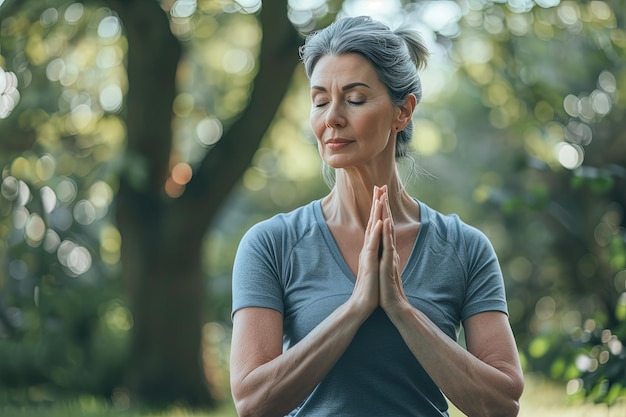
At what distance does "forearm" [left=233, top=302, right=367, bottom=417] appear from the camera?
217 centimetres

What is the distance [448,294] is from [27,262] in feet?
17.5

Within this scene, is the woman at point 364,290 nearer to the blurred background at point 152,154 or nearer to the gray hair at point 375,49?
the gray hair at point 375,49

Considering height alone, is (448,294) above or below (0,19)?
above

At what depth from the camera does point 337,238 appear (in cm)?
244

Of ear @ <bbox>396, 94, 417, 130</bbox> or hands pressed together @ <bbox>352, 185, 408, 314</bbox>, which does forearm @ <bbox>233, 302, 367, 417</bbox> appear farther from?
ear @ <bbox>396, 94, 417, 130</bbox>

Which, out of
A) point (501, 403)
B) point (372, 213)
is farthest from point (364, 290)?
point (501, 403)

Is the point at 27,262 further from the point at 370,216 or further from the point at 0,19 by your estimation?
the point at 370,216

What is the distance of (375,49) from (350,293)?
0.59 metres

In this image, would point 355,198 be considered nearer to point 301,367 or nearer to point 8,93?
point 301,367

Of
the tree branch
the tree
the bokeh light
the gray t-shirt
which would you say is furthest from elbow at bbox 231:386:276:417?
the tree

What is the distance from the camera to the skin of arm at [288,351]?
218 cm

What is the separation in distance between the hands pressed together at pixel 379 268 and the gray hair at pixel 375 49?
319 mm

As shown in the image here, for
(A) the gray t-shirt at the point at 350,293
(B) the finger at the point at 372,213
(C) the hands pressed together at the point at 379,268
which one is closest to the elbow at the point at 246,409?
(A) the gray t-shirt at the point at 350,293

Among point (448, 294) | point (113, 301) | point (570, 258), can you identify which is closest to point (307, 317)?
point (448, 294)
